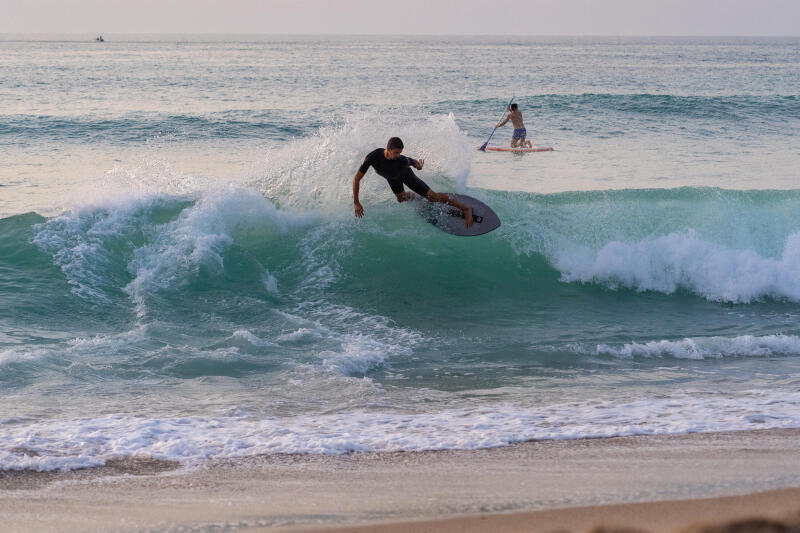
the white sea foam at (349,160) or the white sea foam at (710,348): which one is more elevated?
the white sea foam at (349,160)

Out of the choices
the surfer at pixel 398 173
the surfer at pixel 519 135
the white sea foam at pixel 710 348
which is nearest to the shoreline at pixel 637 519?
the white sea foam at pixel 710 348

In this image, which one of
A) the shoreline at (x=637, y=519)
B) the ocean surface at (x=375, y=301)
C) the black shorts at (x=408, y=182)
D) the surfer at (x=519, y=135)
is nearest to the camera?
the shoreline at (x=637, y=519)

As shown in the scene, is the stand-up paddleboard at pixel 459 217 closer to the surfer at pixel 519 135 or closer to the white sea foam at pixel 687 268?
the white sea foam at pixel 687 268

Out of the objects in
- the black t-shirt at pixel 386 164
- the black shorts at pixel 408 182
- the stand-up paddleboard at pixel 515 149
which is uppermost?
the black t-shirt at pixel 386 164

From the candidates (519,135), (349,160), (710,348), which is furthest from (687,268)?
(519,135)

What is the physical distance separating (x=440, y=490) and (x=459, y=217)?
663cm

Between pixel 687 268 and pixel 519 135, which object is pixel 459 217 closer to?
pixel 687 268

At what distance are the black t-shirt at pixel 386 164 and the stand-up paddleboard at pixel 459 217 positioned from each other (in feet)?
3.14

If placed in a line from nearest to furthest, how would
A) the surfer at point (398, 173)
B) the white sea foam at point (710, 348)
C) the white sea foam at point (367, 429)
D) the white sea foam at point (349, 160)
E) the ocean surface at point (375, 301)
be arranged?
the white sea foam at point (367, 429) < the ocean surface at point (375, 301) < the white sea foam at point (710, 348) < the surfer at point (398, 173) < the white sea foam at point (349, 160)

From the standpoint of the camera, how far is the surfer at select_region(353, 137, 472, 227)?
379 inches

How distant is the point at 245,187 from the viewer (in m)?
11.7

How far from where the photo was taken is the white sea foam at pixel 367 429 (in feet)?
16.5

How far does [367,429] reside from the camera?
18.0 ft

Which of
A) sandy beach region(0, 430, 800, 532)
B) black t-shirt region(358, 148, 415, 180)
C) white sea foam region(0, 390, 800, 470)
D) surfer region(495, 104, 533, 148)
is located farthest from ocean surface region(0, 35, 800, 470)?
black t-shirt region(358, 148, 415, 180)
